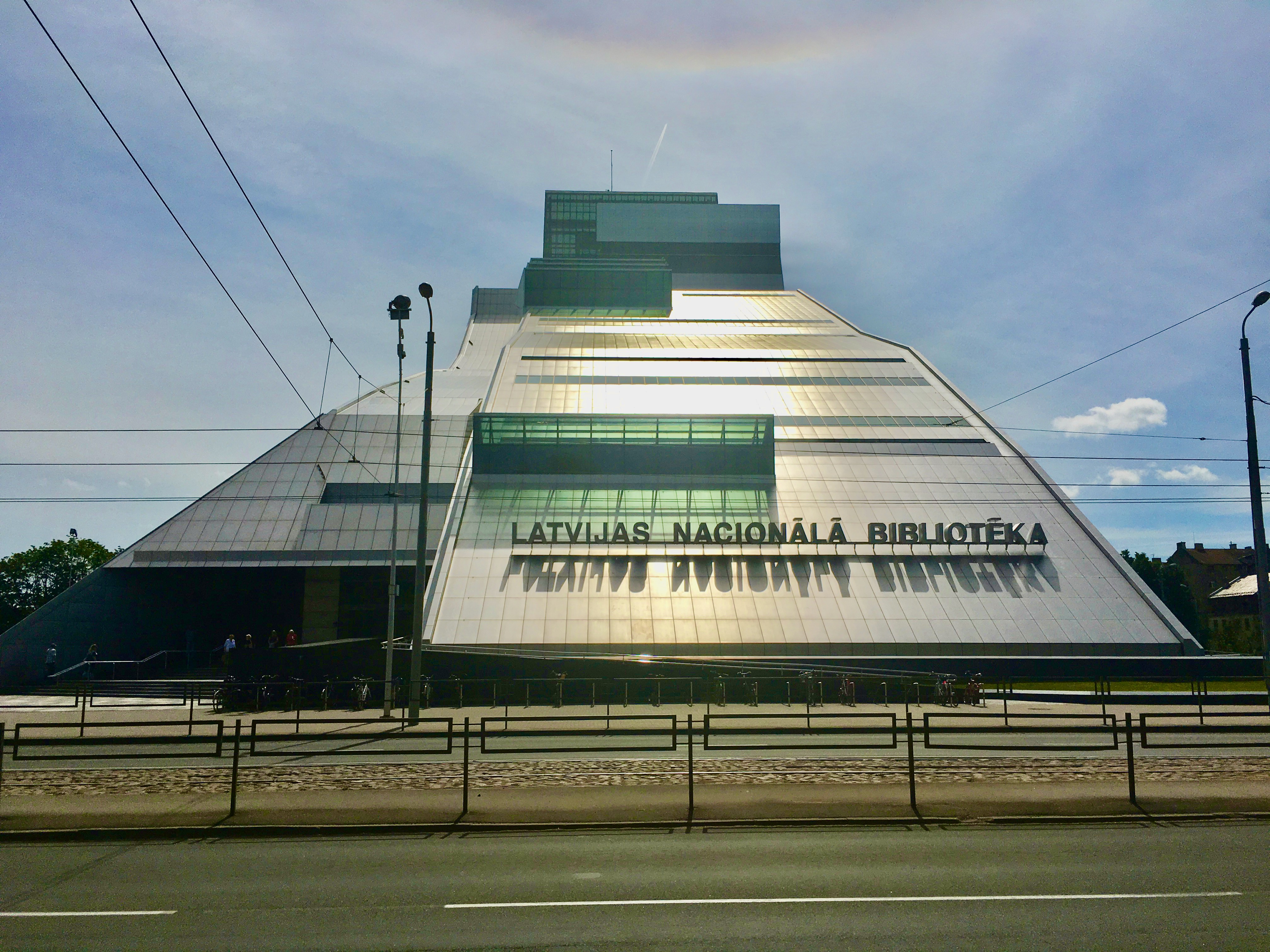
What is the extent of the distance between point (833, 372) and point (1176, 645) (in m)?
27.8

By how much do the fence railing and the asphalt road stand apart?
66.7 inches

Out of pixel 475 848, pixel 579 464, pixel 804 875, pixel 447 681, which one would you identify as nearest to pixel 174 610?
pixel 579 464

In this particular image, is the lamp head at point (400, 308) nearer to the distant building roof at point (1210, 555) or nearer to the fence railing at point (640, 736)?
the fence railing at point (640, 736)

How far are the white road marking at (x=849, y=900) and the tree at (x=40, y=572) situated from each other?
120 m

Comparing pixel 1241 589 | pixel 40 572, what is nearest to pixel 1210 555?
pixel 1241 589

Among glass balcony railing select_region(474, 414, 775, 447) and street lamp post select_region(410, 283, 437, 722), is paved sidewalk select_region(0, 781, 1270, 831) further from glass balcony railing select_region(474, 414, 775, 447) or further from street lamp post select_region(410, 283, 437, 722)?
glass balcony railing select_region(474, 414, 775, 447)

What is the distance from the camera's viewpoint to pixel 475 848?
1167cm

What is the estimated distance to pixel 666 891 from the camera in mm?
9641

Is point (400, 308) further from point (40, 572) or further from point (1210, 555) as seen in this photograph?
point (1210, 555)

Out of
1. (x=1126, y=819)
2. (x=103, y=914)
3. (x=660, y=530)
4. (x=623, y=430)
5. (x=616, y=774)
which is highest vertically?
(x=623, y=430)

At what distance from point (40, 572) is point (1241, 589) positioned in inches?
5674

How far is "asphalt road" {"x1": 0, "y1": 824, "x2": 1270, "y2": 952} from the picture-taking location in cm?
816

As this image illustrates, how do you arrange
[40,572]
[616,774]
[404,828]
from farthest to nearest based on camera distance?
[40,572] < [616,774] < [404,828]

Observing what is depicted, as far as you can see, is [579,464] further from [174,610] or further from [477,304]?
[477,304]
